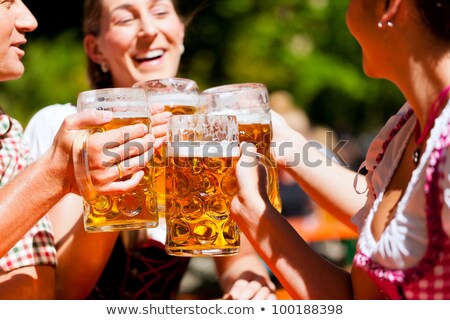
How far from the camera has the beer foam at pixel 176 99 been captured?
2.00 m

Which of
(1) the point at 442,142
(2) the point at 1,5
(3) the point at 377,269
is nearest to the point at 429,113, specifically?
(1) the point at 442,142

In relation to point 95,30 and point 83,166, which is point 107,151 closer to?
point 83,166

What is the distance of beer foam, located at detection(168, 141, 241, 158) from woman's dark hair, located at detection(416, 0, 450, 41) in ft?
1.65

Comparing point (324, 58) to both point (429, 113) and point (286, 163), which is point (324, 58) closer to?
point (286, 163)

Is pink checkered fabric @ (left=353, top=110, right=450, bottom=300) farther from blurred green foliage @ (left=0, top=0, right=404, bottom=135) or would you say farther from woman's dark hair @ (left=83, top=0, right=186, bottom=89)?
blurred green foliage @ (left=0, top=0, right=404, bottom=135)

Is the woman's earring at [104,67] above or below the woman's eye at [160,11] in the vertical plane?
below

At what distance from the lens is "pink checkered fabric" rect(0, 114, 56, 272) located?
2051 millimetres

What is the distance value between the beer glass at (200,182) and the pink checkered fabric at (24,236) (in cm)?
50

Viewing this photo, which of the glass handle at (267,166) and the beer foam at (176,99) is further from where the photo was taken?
the beer foam at (176,99)

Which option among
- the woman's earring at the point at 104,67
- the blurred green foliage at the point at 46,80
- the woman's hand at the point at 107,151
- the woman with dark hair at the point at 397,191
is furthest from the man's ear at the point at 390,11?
the blurred green foliage at the point at 46,80

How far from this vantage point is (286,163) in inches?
91.0

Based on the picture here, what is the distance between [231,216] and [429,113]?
504 mm

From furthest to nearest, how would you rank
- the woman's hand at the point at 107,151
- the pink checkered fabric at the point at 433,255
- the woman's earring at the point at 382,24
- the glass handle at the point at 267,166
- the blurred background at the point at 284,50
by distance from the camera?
the blurred background at the point at 284,50 < the glass handle at the point at 267,166 < the woman's hand at the point at 107,151 < the woman's earring at the point at 382,24 < the pink checkered fabric at the point at 433,255

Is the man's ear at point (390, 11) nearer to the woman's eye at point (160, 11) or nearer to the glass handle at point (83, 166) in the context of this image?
the glass handle at point (83, 166)
